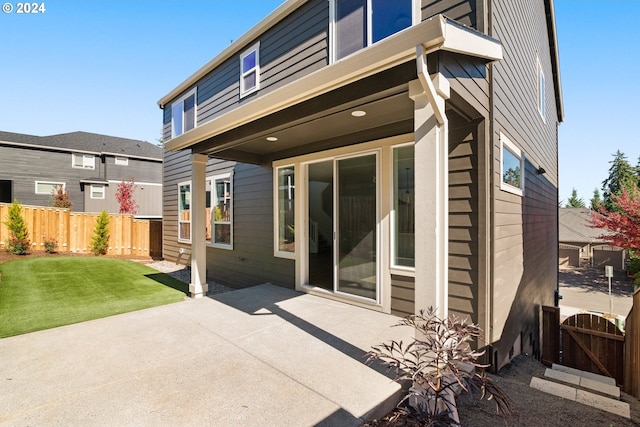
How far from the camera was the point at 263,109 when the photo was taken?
11.4 feet

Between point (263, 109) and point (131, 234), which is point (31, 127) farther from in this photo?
point (263, 109)

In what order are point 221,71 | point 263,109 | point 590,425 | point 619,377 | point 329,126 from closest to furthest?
point 590,425
point 263,109
point 329,126
point 619,377
point 221,71

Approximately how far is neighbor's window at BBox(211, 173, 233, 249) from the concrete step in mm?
6158

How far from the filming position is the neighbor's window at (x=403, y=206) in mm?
3895

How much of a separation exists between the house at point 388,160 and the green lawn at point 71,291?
4.14 ft

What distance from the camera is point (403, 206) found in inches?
157

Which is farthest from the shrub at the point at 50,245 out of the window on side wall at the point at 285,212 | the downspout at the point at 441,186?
the downspout at the point at 441,186

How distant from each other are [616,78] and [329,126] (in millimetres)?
12514

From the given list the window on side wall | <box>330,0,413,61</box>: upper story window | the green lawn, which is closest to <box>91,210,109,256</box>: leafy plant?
the green lawn

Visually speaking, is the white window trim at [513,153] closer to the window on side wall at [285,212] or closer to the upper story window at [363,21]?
the upper story window at [363,21]

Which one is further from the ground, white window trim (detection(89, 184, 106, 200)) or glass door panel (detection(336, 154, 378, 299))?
white window trim (detection(89, 184, 106, 200))

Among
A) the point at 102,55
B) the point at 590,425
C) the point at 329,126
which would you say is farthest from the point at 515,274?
the point at 102,55

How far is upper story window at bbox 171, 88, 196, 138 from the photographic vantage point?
8.78 m

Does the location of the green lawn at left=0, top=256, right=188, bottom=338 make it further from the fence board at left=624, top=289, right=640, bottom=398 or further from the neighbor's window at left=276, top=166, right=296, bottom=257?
the fence board at left=624, top=289, right=640, bottom=398
